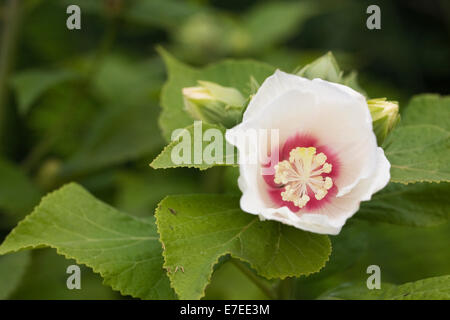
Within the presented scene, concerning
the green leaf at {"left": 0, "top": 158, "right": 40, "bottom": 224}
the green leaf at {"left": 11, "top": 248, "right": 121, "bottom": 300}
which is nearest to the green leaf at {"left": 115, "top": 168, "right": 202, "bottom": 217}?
the green leaf at {"left": 11, "top": 248, "right": 121, "bottom": 300}

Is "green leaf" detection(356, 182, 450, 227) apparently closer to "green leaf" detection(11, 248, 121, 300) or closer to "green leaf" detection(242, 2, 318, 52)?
"green leaf" detection(11, 248, 121, 300)

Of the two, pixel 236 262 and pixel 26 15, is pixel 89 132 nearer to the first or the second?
pixel 26 15

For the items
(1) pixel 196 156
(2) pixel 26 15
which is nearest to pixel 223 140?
(1) pixel 196 156


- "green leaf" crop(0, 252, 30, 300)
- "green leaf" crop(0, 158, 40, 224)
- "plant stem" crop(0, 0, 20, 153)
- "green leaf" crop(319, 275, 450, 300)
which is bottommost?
"green leaf" crop(0, 252, 30, 300)

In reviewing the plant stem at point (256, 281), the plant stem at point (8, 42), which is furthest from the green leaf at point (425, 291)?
the plant stem at point (8, 42)

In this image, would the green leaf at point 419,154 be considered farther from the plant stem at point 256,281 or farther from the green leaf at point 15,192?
the green leaf at point 15,192

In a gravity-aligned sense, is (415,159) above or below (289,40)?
below
